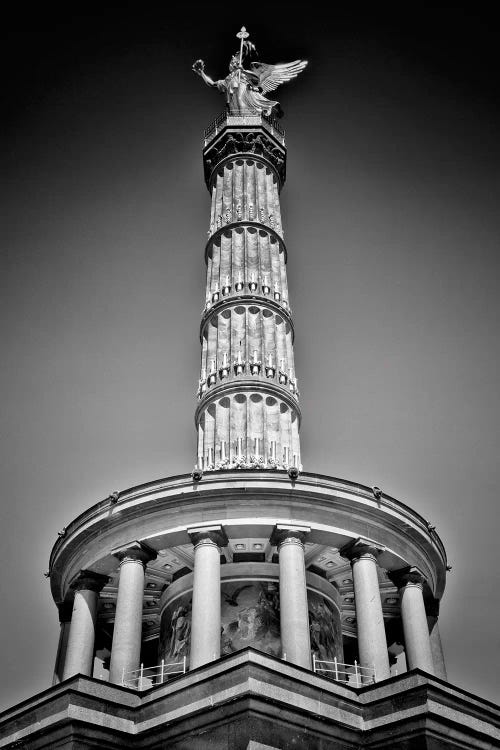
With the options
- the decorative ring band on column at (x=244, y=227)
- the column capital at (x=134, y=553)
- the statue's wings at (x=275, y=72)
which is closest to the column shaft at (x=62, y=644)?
the column capital at (x=134, y=553)

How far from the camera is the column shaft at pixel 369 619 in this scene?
91.7 ft

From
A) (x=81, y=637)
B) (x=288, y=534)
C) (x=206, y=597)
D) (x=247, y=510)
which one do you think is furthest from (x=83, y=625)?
(x=288, y=534)

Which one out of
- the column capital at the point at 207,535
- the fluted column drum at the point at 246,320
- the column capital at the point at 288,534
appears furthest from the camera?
the fluted column drum at the point at 246,320

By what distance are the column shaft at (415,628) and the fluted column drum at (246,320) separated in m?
8.34

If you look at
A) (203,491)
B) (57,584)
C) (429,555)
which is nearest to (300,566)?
(203,491)

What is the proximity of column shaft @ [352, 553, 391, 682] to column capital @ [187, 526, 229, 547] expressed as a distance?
5.42m

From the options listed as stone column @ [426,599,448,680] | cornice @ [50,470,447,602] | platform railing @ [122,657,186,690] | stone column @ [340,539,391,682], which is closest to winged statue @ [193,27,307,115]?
cornice @ [50,470,447,602]

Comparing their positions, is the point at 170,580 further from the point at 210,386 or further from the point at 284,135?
the point at 284,135

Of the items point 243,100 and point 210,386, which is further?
point 243,100

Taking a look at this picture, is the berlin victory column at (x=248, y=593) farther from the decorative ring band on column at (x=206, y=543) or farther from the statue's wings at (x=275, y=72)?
the statue's wings at (x=275, y=72)

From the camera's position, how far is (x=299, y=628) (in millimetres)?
27266

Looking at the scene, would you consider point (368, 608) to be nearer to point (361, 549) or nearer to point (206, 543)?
point (361, 549)

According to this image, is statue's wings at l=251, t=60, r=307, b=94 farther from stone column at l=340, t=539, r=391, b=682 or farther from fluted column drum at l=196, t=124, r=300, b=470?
stone column at l=340, t=539, r=391, b=682

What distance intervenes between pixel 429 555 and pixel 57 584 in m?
15.9
